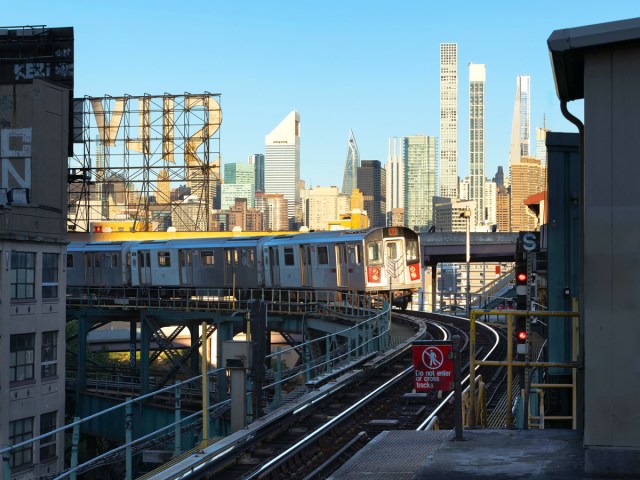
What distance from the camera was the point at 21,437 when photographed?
2816cm

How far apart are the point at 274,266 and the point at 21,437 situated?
59.0 ft

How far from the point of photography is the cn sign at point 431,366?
54.0ft

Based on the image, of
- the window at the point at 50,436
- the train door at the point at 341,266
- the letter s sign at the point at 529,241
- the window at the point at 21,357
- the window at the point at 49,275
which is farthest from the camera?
the train door at the point at 341,266

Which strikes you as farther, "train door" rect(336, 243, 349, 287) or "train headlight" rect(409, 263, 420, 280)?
"train headlight" rect(409, 263, 420, 280)

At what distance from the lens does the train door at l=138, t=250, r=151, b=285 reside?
51.4 meters

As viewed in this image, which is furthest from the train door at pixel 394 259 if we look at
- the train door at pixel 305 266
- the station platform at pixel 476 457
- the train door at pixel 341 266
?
the station platform at pixel 476 457

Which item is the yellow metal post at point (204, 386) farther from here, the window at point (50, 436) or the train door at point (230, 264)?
the train door at point (230, 264)

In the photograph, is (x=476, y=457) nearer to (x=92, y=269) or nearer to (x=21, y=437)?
(x=21, y=437)

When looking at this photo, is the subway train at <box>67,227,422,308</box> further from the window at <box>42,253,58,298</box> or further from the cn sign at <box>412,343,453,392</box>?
the cn sign at <box>412,343,453,392</box>

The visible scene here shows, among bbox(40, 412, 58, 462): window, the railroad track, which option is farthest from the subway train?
bbox(40, 412, 58, 462): window

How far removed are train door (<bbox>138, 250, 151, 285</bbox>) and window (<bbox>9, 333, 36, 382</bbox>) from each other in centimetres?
2225

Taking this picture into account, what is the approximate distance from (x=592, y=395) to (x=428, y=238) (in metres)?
67.5

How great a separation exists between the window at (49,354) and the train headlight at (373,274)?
42.2 feet

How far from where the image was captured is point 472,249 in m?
78.4
